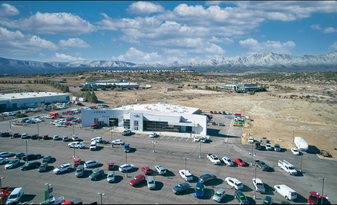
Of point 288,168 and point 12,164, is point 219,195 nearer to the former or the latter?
point 288,168

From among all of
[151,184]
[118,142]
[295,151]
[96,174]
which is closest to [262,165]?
[295,151]

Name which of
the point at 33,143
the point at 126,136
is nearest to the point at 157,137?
the point at 126,136

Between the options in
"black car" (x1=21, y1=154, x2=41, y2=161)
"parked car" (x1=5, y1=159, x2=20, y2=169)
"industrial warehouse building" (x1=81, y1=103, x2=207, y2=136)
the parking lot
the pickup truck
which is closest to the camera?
the parking lot

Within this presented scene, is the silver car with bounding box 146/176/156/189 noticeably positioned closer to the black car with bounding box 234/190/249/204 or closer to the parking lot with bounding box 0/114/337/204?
the parking lot with bounding box 0/114/337/204

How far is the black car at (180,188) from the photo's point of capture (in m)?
22.7

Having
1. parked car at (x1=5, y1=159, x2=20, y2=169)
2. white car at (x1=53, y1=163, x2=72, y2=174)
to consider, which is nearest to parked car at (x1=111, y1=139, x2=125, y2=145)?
white car at (x1=53, y1=163, x2=72, y2=174)

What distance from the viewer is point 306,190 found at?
960 inches

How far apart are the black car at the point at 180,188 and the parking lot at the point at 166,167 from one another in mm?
548

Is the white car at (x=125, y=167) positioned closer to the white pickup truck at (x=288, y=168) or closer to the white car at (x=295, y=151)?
the white pickup truck at (x=288, y=168)

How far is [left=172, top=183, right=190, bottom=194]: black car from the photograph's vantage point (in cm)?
2270

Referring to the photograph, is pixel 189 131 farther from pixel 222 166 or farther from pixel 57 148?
pixel 57 148

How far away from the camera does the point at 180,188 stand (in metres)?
22.8

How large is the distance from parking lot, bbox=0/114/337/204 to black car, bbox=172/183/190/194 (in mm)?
548

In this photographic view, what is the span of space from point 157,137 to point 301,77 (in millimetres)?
188496
